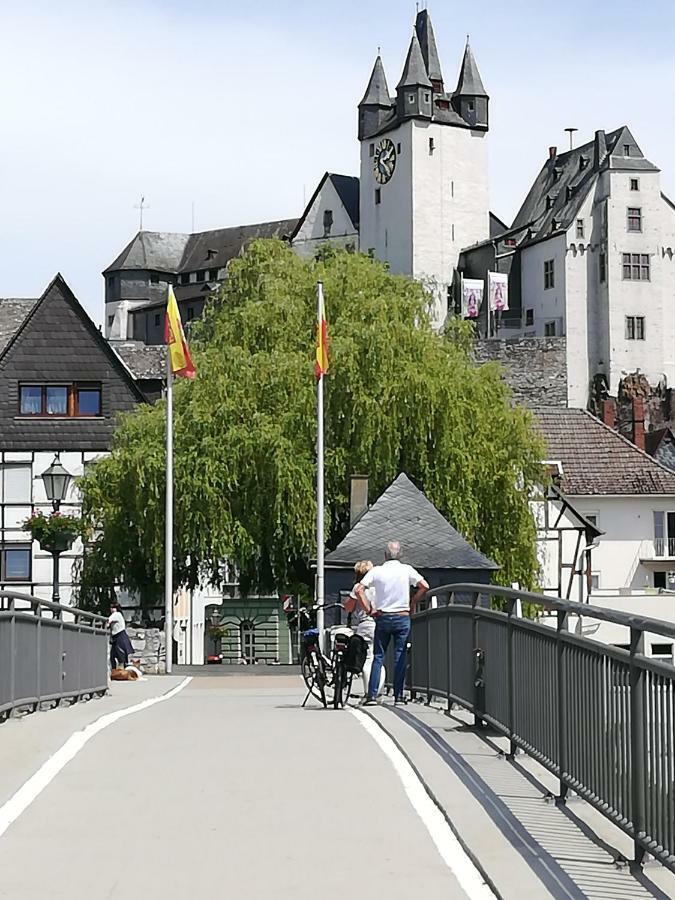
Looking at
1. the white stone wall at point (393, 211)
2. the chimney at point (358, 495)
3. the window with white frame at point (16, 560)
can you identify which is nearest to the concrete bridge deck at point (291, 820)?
the chimney at point (358, 495)

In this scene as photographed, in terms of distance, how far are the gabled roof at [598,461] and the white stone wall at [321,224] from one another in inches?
2673

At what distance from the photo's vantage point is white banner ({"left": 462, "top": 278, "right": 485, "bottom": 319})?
12219cm

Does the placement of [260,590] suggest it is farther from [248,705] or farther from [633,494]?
[633,494]

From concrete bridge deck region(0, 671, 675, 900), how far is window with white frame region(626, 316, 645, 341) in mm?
104967

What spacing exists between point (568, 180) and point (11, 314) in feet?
195

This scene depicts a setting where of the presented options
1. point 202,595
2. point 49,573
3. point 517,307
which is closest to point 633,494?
point 202,595

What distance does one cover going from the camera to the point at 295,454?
41.9 meters

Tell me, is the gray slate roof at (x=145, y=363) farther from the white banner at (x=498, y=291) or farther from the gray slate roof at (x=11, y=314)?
the white banner at (x=498, y=291)

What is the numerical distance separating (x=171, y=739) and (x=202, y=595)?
4764cm

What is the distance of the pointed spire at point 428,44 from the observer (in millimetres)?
136750

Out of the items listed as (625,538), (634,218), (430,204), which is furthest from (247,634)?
(430,204)

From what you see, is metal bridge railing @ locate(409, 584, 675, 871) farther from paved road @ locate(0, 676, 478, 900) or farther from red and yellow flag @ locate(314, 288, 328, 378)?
red and yellow flag @ locate(314, 288, 328, 378)

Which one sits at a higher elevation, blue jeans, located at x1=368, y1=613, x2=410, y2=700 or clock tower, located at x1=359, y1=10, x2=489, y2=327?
clock tower, located at x1=359, y1=10, x2=489, y2=327

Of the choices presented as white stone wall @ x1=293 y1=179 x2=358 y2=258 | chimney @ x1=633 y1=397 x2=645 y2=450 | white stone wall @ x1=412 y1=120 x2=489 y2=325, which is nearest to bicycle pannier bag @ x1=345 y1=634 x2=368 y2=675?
chimney @ x1=633 y1=397 x2=645 y2=450
